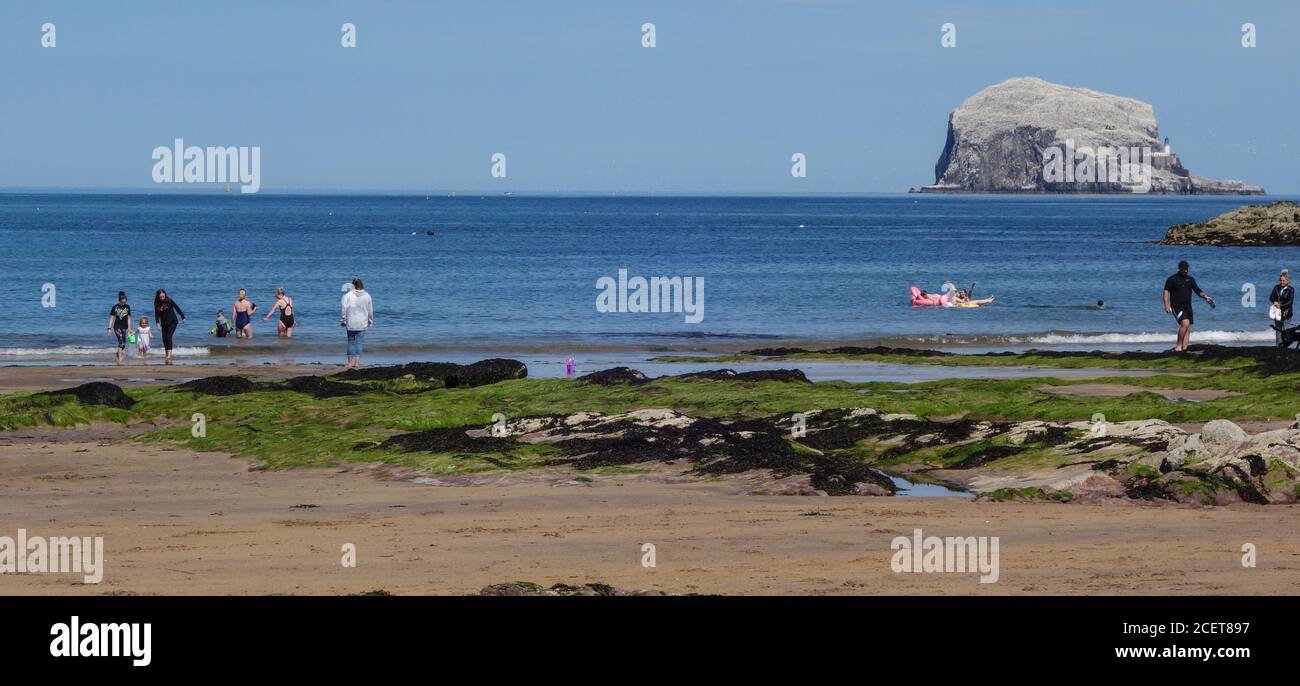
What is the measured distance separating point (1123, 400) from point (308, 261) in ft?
243

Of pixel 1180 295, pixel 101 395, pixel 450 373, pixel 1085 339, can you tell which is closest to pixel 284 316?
pixel 450 373

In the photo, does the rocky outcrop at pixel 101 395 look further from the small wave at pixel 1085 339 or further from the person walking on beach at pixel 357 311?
the small wave at pixel 1085 339

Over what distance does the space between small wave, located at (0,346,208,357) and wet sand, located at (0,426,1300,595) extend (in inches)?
773

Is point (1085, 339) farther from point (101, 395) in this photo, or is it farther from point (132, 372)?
point (101, 395)

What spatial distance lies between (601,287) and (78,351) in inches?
1238

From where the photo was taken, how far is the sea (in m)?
42.4

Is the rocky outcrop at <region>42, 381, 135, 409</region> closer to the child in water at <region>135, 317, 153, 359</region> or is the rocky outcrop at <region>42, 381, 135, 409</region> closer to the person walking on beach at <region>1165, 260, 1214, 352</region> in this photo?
the child in water at <region>135, 317, 153, 359</region>

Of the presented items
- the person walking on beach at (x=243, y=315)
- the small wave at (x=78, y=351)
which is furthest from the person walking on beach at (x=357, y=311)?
the person walking on beach at (x=243, y=315)

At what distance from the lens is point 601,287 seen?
6662 centimetres

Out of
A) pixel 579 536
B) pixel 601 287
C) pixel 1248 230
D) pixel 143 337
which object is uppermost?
pixel 1248 230

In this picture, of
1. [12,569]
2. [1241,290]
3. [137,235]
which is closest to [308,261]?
[137,235]

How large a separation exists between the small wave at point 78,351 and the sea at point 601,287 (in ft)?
0.26

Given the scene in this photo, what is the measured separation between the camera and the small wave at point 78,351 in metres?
36.7
